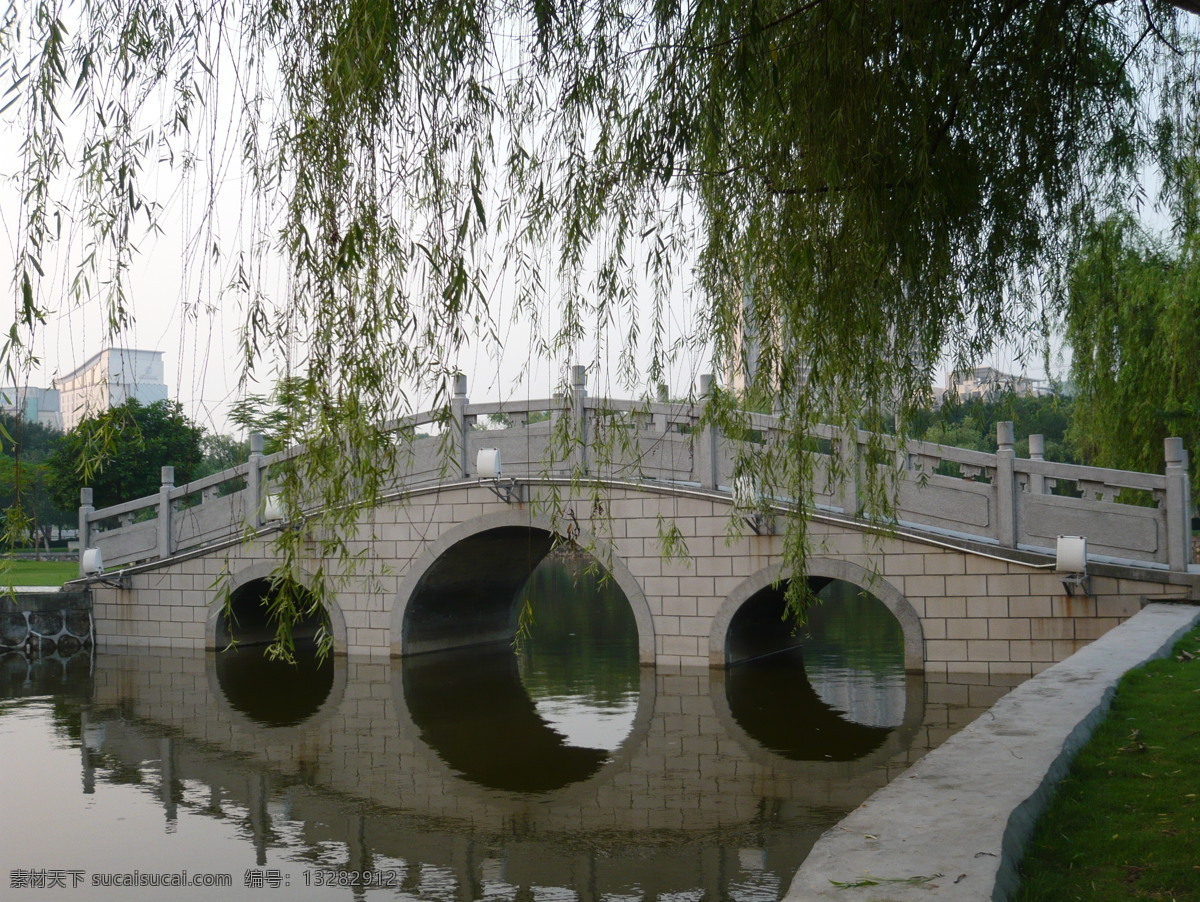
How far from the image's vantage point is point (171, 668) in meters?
11.5

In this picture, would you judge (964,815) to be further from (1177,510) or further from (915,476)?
(915,476)

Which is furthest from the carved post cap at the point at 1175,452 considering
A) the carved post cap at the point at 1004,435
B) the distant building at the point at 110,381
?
the distant building at the point at 110,381

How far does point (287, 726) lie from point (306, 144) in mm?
6200

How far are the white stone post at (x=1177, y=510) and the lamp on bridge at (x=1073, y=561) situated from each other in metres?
0.56

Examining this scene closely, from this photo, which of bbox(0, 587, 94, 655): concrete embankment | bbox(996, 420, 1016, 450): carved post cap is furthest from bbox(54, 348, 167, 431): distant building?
bbox(0, 587, 94, 655): concrete embankment

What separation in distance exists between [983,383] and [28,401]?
3.66m

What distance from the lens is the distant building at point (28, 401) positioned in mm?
2680

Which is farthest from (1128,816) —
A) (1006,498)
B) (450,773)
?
(1006,498)

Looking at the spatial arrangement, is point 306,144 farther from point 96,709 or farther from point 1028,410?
point 1028,410

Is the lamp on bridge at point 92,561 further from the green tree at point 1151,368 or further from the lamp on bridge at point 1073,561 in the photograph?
the green tree at point 1151,368

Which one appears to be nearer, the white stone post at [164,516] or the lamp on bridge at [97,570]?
the white stone post at [164,516]

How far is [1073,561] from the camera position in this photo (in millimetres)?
7738

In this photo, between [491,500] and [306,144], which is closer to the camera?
[306,144]

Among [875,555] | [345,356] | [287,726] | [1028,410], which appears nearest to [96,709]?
[287,726]
